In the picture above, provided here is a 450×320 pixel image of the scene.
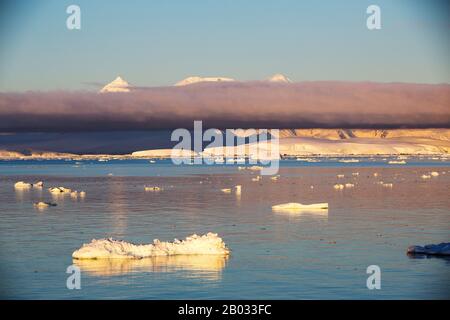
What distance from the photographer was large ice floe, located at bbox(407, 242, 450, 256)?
28531 mm

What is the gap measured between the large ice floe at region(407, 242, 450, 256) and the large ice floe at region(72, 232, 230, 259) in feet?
21.4

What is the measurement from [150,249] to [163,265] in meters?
1.75

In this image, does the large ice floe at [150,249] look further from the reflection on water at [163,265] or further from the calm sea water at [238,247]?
the calm sea water at [238,247]

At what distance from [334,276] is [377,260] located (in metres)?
3.35

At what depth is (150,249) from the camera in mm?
28422

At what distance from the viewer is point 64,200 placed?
55.5 meters

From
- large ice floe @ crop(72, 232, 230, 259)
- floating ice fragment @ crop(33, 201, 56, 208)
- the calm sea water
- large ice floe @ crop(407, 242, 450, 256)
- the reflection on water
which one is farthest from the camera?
floating ice fragment @ crop(33, 201, 56, 208)

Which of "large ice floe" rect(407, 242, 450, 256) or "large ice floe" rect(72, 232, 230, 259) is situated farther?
"large ice floe" rect(407, 242, 450, 256)

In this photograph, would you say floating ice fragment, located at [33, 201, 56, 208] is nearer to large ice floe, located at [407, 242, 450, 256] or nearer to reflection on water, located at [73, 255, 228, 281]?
reflection on water, located at [73, 255, 228, 281]

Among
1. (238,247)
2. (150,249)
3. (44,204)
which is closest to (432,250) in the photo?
(238,247)

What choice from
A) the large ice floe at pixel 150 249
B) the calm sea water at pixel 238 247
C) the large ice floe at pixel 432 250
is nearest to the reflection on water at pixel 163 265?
the calm sea water at pixel 238 247

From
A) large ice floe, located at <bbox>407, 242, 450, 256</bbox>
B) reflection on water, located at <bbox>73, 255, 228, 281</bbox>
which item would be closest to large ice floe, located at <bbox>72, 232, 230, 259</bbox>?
reflection on water, located at <bbox>73, 255, 228, 281</bbox>

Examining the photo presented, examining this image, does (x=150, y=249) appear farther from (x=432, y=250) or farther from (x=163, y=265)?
(x=432, y=250)
